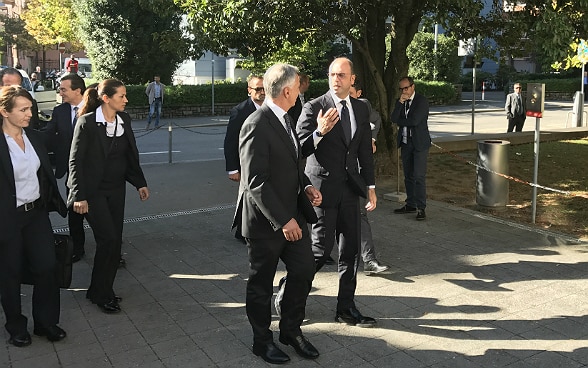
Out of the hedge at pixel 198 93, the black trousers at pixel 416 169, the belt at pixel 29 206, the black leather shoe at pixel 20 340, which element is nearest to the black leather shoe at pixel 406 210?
the black trousers at pixel 416 169

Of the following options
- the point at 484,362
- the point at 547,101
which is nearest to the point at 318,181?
the point at 484,362

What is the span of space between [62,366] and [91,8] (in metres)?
25.9

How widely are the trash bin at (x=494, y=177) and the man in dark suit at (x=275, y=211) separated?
5.46 metres

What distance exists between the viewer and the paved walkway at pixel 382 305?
15.5ft

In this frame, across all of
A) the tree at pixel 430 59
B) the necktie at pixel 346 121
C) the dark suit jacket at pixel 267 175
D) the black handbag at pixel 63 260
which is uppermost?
the tree at pixel 430 59

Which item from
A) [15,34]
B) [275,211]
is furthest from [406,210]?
[15,34]

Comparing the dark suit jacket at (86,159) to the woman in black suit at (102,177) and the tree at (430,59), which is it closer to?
the woman in black suit at (102,177)

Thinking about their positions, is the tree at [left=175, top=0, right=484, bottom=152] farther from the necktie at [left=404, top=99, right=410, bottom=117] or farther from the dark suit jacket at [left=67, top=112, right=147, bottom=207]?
the dark suit jacket at [left=67, top=112, right=147, bottom=207]

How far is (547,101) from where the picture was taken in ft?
132

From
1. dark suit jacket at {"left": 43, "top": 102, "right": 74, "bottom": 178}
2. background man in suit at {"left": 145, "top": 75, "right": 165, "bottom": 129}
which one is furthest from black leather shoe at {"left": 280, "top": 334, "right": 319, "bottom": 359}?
background man in suit at {"left": 145, "top": 75, "right": 165, "bottom": 129}

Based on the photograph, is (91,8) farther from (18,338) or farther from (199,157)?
(18,338)

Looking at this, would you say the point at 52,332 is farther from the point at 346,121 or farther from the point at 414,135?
the point at 414,135

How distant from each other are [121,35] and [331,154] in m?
24.8

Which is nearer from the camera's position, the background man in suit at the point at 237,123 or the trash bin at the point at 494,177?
the background man in suit at the point at 237,123
